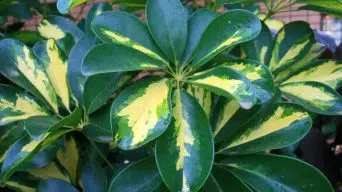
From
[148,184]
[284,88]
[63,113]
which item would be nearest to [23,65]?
[63,113]

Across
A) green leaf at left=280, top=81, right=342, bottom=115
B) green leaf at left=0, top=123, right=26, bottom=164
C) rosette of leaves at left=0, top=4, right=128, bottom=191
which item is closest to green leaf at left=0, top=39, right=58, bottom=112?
rosette of leaves at left=0, top=4, right=128, bottom=191

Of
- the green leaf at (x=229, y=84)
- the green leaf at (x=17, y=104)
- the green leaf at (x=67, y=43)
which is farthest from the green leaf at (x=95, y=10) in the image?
the green leaf at (x=229, y=84)

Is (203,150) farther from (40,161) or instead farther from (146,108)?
(40,161)

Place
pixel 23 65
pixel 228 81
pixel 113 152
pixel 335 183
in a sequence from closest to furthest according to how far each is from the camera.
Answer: pixel 228 81 < pixel 23 65 < pixel 113 152 < pixel 335 183

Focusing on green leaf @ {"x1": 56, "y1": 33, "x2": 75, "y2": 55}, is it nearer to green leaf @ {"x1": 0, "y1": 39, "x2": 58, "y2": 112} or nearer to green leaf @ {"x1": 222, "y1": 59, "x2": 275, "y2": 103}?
green leaf @ {"x1": 0, "y1": 39, "x2": 58, "y2": 112}

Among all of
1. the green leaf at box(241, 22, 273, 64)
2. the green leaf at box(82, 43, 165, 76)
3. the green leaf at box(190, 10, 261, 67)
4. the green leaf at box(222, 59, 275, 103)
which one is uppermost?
the green leaf at box(82, 43, 165, 76)

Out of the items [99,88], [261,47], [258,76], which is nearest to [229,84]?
[258,76]

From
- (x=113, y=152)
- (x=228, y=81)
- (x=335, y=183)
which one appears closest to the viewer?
(x=228, y=81)
